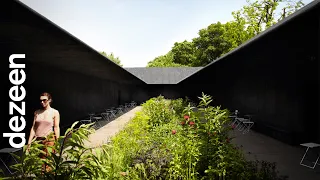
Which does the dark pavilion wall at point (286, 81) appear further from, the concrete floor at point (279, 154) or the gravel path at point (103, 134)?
the gravel path at point (103, 134)

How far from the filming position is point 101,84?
59.8 ft

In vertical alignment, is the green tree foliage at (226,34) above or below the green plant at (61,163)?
above

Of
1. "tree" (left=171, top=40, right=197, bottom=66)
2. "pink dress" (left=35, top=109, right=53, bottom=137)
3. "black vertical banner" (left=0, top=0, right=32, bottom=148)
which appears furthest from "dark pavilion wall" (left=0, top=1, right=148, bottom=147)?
"tree" (left=171, top=40, right=197, bottom=66)

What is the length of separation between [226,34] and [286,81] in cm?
3053

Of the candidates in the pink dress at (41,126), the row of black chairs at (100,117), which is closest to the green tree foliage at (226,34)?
the row of black chairs at (100,117)

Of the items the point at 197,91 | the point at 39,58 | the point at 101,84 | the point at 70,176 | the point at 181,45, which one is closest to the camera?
the point at 70,176

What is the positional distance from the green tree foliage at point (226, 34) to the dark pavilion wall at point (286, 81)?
2322 cm

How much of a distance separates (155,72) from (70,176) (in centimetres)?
3631

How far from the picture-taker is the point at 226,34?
3841 cm

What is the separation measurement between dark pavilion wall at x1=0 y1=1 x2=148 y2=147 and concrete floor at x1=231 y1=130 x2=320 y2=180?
484cm

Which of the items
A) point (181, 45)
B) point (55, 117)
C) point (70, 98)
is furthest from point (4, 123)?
point (181, 45)

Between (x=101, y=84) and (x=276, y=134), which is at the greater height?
(x=101, y=84)

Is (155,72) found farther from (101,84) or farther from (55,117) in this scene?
(55,117)

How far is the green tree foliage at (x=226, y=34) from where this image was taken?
33.0 meters
